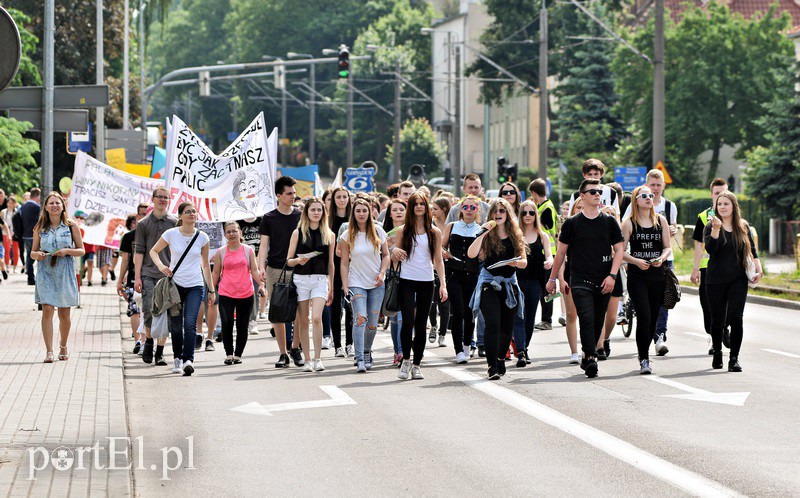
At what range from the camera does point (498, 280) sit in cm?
1291

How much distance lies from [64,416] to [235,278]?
14.4ft

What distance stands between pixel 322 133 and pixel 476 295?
87.3 meters

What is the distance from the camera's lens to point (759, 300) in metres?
25.0

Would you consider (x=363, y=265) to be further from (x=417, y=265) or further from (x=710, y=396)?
(x=710, y=396)

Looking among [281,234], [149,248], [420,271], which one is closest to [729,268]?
[420,271]

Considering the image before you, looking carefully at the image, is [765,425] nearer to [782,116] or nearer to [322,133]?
[782,116]

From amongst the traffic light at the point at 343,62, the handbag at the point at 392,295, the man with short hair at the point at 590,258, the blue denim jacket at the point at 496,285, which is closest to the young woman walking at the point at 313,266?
the handbag at the point at 392,295

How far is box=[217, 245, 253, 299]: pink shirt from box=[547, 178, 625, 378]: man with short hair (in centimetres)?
311

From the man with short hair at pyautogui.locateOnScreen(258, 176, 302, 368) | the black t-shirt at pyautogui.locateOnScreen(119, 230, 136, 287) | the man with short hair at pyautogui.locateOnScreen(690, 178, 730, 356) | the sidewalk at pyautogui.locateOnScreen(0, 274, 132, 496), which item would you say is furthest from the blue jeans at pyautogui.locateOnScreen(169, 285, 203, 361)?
the man with short hair at pyautogui.locateOnScreen(690, 178, 730, 356)

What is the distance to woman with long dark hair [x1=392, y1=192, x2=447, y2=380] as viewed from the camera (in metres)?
13.0

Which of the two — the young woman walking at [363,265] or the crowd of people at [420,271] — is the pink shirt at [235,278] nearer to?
the crowd of people at [420,271]

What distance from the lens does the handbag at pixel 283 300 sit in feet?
44.7

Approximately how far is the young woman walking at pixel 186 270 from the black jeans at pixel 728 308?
14.9 feet

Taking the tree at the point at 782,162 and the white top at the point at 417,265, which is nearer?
the white top at the point at 417,265
